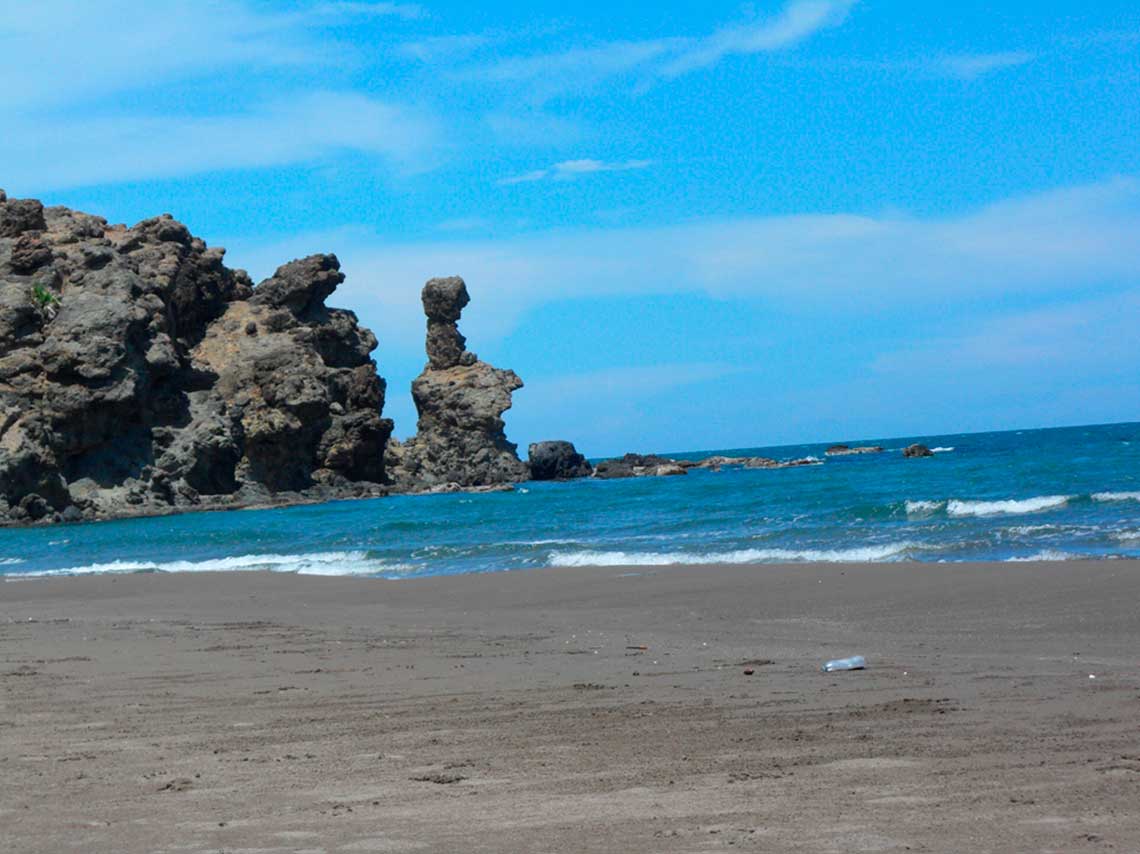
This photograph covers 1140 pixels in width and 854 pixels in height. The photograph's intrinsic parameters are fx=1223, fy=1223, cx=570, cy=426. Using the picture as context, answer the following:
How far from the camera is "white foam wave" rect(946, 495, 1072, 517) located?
82.4 feet

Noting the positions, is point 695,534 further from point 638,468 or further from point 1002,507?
point 638,468

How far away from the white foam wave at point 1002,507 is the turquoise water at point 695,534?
0.04m

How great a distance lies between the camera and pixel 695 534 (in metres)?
25.4

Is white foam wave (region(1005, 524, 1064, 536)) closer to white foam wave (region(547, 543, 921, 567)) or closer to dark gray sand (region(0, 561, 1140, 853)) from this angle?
white foam wave (region(547, 543, 921, 567))

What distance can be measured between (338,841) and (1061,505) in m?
24.2

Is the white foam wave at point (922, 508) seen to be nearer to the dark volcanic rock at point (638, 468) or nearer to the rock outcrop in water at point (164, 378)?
the rock outcrop in water at point (164, 378)

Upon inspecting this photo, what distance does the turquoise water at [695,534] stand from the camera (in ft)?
63.5

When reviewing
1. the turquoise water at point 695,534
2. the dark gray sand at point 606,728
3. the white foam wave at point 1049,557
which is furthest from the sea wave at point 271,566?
the white foam wave at point 1049,557

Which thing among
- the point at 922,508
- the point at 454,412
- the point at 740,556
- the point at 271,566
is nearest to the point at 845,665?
the point at 740,556

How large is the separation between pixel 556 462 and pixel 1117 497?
70.6 meters

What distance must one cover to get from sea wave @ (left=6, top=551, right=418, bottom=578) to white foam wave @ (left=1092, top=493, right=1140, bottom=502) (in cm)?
1452

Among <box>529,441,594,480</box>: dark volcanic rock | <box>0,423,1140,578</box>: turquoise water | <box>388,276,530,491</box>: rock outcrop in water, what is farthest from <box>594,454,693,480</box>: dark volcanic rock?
<box>0,423,1140,578</box>: turquoise water

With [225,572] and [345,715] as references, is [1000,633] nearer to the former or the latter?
[345,715]

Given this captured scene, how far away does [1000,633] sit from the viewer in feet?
32.3
